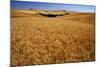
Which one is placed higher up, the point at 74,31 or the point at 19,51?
the point at 74,31

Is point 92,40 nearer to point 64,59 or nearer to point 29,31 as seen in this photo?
point 64,59

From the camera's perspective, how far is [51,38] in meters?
2.14

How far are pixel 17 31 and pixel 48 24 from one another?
14.7 inches

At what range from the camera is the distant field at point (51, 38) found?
200 cm

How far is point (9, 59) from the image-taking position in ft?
6.40

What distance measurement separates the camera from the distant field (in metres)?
2.00

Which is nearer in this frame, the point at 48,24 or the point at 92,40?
the point at 48,24

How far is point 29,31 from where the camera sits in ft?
6.70

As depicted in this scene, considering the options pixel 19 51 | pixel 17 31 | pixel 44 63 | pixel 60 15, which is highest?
pixel 60 15

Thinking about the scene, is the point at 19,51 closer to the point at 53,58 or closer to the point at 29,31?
the point at 29,31
